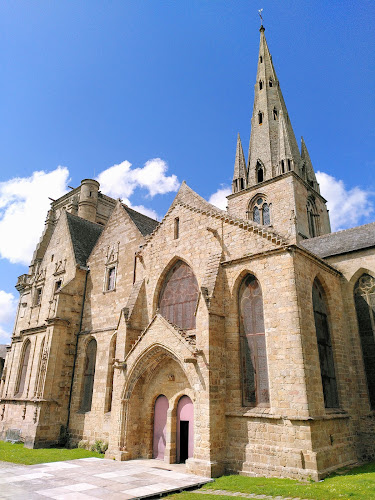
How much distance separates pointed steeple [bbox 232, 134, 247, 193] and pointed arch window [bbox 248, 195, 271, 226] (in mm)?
2937

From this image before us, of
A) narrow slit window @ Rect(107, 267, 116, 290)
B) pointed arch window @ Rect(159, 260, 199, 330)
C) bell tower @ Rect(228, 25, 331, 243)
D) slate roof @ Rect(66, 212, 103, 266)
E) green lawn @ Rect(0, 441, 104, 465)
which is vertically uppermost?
bell tower @ Rect(228, 25, 331, 243)

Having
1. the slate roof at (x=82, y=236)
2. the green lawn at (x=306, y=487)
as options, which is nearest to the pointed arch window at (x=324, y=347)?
the green lawn at (x=306, y=487)

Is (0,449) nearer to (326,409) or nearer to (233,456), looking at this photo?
(233,456)

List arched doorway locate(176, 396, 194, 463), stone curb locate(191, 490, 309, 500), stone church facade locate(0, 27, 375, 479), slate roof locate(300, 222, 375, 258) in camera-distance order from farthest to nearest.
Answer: slate roof locate(300, 222, 375, 258) < arched doorway locate(176, 396, 194, 463) < stone church facade locate(0, 27, 375, 479) < stone curb locate(191, 490, 309, 500)

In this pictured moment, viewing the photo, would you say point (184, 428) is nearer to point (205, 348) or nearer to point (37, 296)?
point (205, 348)

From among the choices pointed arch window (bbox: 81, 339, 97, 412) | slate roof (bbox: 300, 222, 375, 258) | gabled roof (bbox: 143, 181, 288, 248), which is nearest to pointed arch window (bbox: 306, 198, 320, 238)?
slate roof (bbox: 300, 222, 375, 258)

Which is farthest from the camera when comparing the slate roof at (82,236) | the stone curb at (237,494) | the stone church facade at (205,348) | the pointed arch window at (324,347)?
the slate roof at (82,236)

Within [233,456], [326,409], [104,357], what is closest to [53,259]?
[104,357]

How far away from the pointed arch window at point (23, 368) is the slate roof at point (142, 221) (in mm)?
10933

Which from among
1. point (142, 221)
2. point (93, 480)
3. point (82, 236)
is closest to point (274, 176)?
point (142, 221)

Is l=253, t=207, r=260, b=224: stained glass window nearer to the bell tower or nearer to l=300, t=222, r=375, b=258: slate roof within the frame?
the bell tower

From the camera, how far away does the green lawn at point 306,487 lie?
9016 mm

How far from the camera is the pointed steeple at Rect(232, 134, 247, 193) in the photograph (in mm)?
38719

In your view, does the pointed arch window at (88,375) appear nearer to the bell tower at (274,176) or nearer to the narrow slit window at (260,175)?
the bell tower at (274,176)
